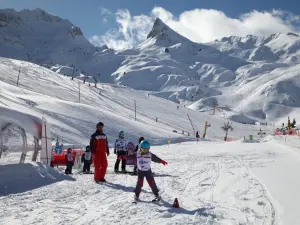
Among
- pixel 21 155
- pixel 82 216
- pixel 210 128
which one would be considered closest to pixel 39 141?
pixel 21 155

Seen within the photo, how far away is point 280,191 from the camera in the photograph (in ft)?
33.5

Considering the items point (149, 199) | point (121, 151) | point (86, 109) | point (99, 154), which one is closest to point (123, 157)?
point (121, 151)

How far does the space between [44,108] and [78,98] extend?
43729 millimetres

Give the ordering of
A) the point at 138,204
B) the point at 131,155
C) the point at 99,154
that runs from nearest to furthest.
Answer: the point at 138,204 → the point at 99,154 → the point at 131,155

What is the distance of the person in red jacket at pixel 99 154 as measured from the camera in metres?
11.8

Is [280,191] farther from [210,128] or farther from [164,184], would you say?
[210,128]

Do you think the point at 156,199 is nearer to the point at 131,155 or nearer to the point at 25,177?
the point at 25,177

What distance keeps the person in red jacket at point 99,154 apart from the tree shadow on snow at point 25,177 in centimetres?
102

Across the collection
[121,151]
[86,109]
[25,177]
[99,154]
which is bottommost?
[25,177]

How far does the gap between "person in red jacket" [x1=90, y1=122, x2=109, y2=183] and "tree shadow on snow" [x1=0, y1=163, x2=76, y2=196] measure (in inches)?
40.0

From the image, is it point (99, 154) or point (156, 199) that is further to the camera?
point (99, 154)

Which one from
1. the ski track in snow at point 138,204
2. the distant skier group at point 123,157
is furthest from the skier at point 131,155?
the ski track in snow at point 138,204

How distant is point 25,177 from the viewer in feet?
36.4

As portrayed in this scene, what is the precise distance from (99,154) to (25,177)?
7.81 feet
